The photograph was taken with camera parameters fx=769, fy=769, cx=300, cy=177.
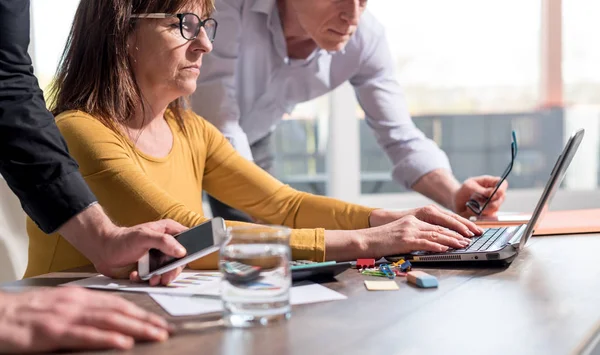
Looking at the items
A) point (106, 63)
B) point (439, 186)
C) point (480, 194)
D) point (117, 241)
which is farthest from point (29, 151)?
point (439, 186)

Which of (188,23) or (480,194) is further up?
(188,23)

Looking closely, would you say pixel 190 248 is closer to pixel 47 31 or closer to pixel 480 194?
pixel 480 194

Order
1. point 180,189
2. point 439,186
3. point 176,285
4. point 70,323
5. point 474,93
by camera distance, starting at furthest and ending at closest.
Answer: point 474,93 < point 439,186 < point 180,189 < point 176,285 < point 70,323

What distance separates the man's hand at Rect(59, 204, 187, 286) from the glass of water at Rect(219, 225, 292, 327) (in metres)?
0.21

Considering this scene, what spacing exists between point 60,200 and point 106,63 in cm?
50

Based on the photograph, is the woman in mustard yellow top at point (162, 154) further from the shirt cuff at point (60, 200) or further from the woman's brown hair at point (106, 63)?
the shirt cuff at point (60, 200)

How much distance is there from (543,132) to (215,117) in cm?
253

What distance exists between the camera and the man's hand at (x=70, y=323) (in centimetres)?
87

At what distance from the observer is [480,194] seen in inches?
83.2

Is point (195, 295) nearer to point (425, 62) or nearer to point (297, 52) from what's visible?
point (297, 52)

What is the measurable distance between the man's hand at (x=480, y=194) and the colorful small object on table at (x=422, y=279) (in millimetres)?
874

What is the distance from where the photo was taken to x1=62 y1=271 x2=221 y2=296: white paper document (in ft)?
3.95

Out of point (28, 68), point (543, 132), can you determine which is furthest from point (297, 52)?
point (543, 132)

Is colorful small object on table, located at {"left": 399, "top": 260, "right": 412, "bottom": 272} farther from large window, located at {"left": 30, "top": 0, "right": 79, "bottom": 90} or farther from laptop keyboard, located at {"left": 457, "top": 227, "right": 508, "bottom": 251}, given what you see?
large window, located at {"left": 30, "top": 0, "right": 79, "bottom": 90}
